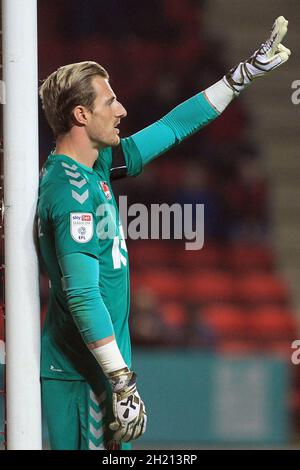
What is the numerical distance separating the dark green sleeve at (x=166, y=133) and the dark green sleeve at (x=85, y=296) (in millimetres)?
305

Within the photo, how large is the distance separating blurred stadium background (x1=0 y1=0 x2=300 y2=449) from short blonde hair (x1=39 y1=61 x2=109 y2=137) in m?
2.20

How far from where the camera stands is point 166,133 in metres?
1.71

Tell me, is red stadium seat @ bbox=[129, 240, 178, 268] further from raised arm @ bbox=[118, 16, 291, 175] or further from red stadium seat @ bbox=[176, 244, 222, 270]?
raised arm @ bbox=[118, 16, 291, 175]

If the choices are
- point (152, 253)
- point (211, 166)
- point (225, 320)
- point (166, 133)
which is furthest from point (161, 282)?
point (166, 133)

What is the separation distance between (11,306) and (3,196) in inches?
7.7

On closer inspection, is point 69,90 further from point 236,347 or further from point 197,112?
point 236,347

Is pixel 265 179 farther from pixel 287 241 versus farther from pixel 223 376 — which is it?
pixel 223 376

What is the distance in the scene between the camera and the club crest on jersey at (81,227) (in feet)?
4.79

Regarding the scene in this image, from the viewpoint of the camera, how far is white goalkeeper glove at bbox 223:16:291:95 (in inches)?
65.0

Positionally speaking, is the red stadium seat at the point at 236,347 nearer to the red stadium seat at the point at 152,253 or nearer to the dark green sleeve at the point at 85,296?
the red stadium seat at the point at 152,253

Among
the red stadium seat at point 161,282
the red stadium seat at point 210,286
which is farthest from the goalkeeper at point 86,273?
the red stadium seat at point 210,286

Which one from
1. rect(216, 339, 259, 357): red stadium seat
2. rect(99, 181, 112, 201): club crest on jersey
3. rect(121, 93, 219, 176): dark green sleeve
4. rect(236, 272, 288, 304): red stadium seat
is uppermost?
rect(121, 93, 219, 176): dark green sleeve

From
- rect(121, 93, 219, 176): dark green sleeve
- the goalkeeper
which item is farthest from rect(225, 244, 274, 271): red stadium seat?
the goalkeeper

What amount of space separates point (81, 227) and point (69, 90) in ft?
0.81
